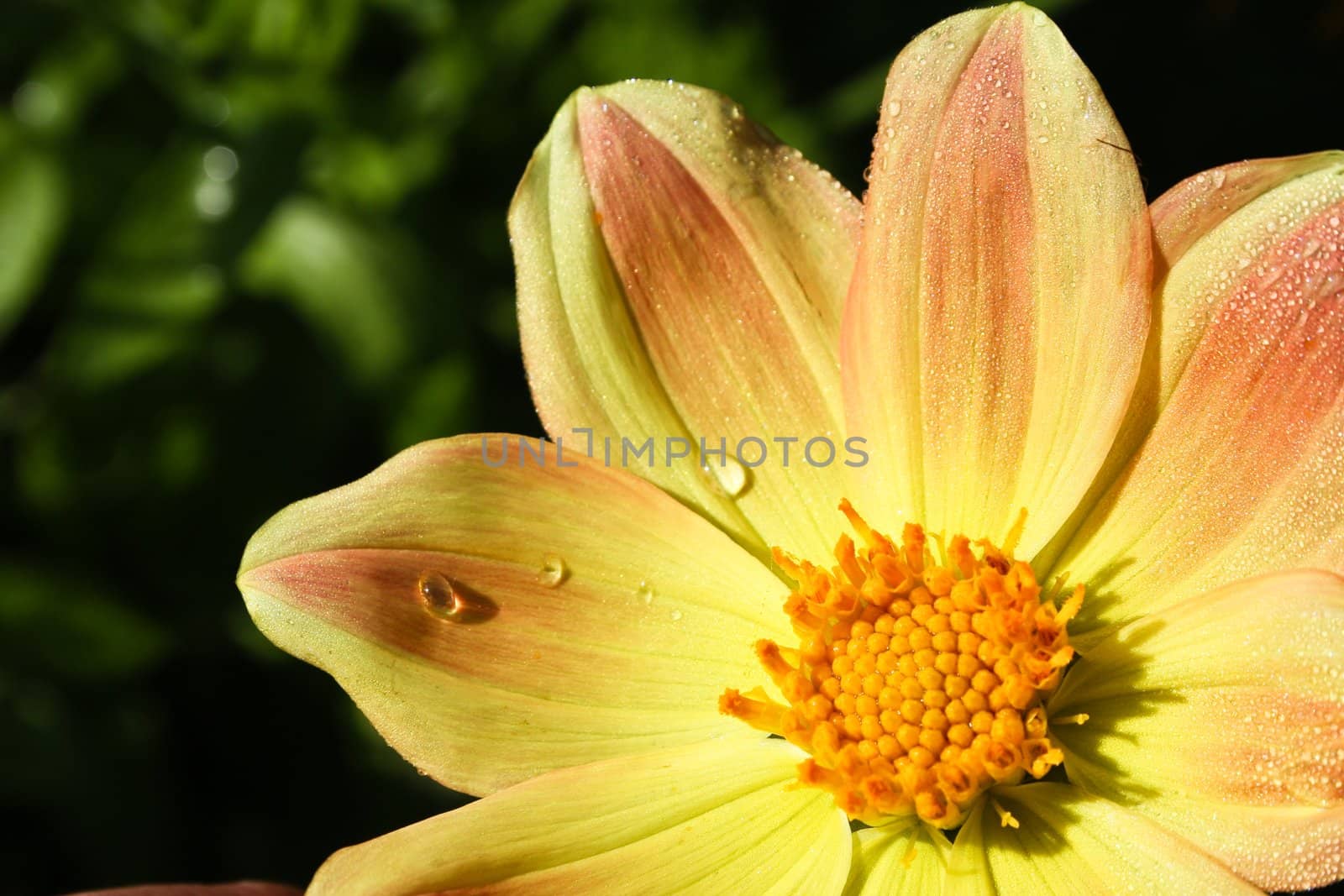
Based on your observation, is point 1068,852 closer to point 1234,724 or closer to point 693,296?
point 1234,724

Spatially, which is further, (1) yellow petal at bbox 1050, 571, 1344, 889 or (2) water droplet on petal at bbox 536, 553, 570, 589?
(2) water droplet on petal at bbox 536, 553, 570, 589

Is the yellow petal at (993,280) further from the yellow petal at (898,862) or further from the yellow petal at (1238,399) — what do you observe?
the yellow petal at (898,862)

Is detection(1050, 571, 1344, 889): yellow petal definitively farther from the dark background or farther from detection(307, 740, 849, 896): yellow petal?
the dark background

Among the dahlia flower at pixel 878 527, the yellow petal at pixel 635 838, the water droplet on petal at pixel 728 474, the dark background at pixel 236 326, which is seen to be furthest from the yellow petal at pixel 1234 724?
the dark background at pixel 236 326

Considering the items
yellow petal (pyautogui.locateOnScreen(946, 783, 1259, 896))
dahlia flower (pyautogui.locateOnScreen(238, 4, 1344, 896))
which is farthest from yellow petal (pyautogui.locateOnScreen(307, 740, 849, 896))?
yellow petal (pyautogui.locateOnScreen(946, 783, 1259, 896))

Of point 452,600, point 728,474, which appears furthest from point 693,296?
point 452,600
